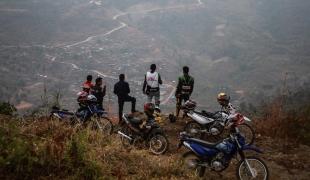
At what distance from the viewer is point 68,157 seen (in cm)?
585

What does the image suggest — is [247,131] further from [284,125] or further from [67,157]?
[67,157]

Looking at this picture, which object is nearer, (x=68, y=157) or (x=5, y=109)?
(x=68, y=157)

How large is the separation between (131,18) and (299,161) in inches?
6472

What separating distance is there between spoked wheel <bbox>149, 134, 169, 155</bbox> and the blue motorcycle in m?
2.01

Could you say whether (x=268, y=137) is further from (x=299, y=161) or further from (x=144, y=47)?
(x=144, y=47)

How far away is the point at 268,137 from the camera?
11.4 m

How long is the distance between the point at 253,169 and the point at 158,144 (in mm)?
2731

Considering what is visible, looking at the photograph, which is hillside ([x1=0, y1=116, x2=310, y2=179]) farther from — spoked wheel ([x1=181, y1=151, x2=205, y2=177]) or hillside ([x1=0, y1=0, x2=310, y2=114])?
hillside ([x1=0, y1=0, x2=310, y2=114])

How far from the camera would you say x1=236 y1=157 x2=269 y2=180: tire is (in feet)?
24.7

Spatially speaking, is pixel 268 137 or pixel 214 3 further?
pixel 214 3

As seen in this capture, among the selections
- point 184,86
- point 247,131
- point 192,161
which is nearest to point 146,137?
point 192,161

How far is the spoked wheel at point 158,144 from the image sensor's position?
966 cm

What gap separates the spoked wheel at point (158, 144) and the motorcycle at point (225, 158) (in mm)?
2010

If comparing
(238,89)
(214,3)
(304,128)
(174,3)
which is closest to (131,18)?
(174,3)
